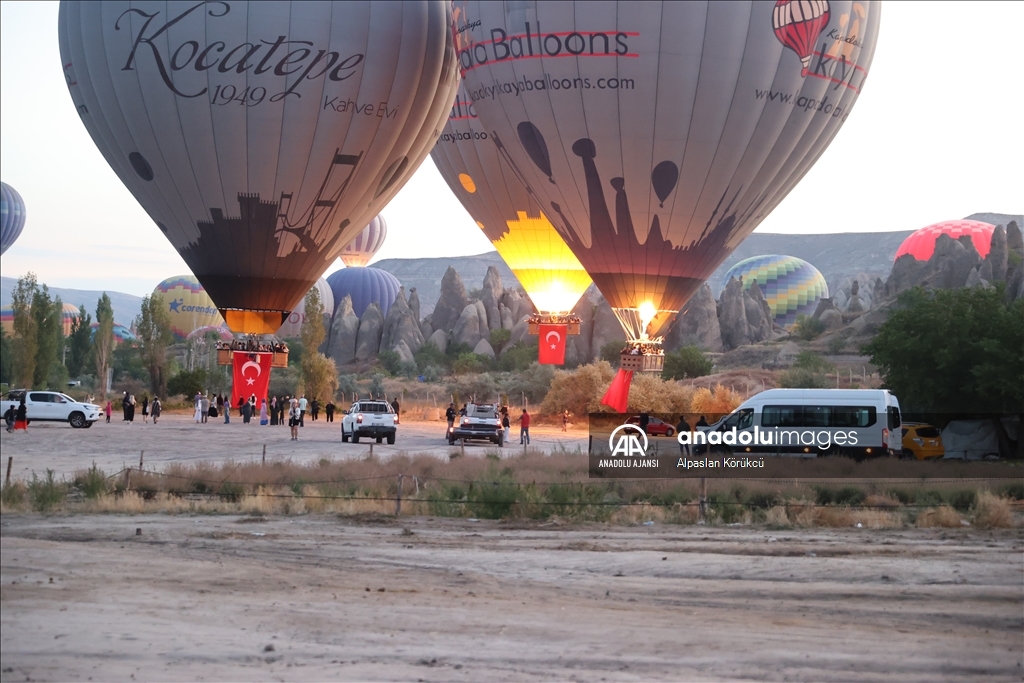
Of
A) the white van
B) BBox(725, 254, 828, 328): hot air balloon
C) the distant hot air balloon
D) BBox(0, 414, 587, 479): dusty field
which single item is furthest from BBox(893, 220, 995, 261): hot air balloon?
the white van

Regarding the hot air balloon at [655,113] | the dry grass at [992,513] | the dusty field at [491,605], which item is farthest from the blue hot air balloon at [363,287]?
the dusty field at [491,605]

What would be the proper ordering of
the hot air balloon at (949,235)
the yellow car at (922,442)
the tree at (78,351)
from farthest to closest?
the tree at (78,351)
the hot air balloon at (949,235)
the yellow car at (922,442)

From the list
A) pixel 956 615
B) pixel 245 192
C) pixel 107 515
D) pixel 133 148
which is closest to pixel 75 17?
pixel 133 148

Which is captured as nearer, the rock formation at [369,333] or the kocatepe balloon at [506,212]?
the kocatepe balloon at [506,212]

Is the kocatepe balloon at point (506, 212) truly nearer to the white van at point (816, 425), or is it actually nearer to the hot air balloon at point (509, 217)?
the hot air balloon at point (509, 217)

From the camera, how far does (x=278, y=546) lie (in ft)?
48.0

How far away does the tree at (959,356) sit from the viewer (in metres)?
28.1

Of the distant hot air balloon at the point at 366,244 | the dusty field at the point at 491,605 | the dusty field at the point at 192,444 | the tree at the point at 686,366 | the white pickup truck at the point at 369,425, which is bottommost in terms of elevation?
the dusty field at the point at 491,605

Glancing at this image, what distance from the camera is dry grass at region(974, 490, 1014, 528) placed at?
17219mm

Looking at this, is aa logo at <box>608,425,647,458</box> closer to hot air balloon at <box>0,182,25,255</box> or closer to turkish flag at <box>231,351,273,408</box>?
turkish flag at <box>231,351,273,408</box>

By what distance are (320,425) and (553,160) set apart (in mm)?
16176

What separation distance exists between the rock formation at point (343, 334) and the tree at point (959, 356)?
70408 millimetres

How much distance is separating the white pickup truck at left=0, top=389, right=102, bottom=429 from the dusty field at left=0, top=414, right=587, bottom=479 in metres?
0.26

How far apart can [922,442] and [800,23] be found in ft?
32.9
